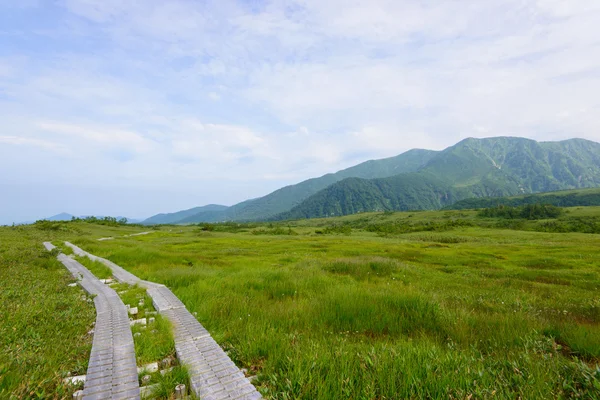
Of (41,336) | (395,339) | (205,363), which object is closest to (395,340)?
(395,339)

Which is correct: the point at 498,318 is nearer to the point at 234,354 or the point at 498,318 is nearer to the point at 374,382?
the point at 374,382

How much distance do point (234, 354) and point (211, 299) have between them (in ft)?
13.1

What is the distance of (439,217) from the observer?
515 feet

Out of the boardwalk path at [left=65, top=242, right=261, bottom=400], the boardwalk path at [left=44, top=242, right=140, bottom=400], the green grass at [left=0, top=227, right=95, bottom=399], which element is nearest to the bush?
the boardwalk path at [left=65, top=242, right=261, bottom=400]

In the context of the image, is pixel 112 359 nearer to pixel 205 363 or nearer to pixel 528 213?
pixel 205 363

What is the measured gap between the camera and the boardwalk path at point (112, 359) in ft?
13.8

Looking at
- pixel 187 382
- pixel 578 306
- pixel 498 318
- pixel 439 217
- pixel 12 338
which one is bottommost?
pixel 439 217

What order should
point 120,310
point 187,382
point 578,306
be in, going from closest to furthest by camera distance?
point 187,382 → point 120,310 → point 578,306

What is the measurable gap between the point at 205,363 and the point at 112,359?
73.3 inches

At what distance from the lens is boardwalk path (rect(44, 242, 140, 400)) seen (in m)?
4.21

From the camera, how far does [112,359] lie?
5086mm

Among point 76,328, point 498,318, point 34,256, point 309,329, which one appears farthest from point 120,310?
point 34,256

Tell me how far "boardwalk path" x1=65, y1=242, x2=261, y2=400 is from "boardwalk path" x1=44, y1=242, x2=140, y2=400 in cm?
89

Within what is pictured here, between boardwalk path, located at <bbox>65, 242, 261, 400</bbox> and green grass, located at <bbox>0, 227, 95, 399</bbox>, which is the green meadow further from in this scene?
green grass, located at <bbox>0, 227, 95, 399</bbox>
